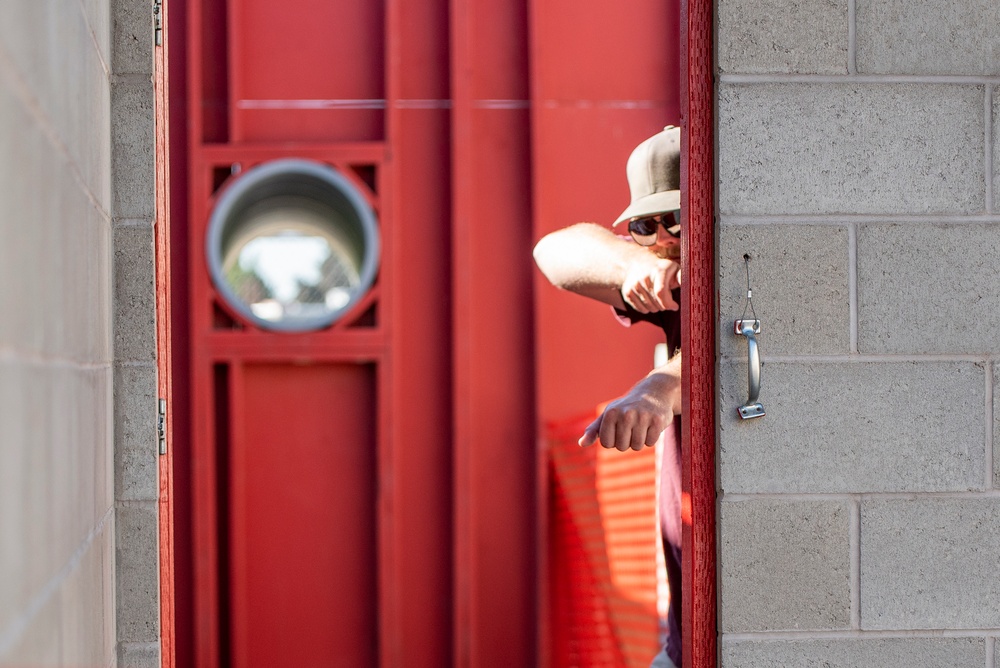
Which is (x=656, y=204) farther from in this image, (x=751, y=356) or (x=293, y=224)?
(x=293, y=224)

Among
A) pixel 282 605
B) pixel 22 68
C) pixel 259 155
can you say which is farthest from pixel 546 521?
pixel 22 68

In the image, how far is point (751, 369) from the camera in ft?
5.66

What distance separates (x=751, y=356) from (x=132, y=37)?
4.05 feet

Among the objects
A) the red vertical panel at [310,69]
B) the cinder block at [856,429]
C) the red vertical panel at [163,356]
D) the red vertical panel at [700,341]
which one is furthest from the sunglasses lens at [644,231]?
the red vertical panel at [310,69]

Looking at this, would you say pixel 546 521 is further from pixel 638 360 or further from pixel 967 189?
pixel 967 189

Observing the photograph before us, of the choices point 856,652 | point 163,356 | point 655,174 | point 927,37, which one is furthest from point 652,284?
point 163,356

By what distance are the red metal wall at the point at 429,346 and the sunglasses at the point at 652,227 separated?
1.27 meters

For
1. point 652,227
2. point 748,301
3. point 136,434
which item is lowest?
point 136,434

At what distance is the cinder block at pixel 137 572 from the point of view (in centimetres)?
188

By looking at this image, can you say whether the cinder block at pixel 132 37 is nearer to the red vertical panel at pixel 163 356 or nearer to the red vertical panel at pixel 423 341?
the red vertical panel at pixel 163 356

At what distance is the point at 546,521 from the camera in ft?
13.1

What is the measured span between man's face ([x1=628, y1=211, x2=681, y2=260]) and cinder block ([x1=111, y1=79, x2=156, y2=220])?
125 centimetres

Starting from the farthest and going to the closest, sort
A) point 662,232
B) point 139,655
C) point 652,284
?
point 662,232
point 652,284
point 139,655

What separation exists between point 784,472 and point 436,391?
7.91 feet
